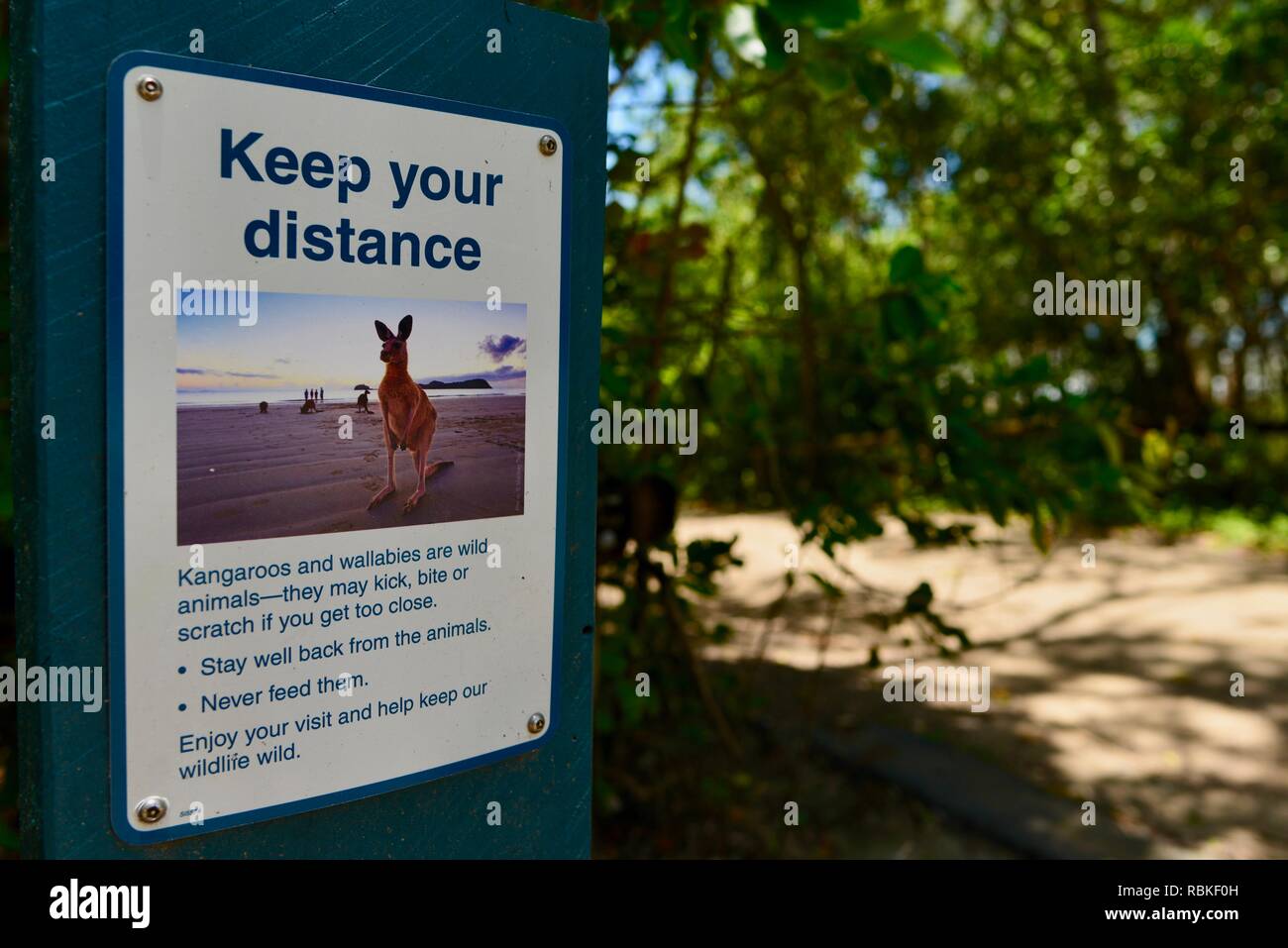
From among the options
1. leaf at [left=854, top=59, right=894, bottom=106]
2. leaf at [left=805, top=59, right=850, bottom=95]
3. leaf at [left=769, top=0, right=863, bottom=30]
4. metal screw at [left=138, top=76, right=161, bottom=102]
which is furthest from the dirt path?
metal screw at [left=138, top=76, right=161, bottom=102]

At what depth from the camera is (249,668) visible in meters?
1.17

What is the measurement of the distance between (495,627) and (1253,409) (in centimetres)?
1223

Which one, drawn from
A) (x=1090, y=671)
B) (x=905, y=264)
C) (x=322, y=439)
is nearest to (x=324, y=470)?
(x=322, y=439)

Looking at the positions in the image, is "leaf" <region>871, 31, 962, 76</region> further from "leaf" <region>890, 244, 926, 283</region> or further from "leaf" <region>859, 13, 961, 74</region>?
"leaf" <region>890, 244, 926, 283</region>

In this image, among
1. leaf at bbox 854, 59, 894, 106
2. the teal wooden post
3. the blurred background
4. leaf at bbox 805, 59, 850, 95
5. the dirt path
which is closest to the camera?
the teal wooden post

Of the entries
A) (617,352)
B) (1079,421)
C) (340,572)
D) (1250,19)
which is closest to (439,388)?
(340,572)

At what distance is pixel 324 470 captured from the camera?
122cm

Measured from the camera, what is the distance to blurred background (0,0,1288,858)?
277 centimetres

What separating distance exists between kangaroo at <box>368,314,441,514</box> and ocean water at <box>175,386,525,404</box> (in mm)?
19

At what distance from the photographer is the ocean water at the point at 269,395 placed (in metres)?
1.12

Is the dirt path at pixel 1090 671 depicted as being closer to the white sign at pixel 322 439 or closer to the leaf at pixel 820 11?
the leaf at pixel 820 11

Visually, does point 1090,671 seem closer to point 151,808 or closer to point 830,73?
point 830,73

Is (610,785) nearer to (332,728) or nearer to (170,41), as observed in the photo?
(332,728)

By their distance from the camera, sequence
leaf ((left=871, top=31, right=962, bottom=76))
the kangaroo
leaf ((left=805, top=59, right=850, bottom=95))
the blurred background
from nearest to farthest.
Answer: the kangaroo
leaf ((left=871, top=31, right=962, bottom=76))
leaf ((left=805, top=59, right=850, bottom=95))
the blurred background
